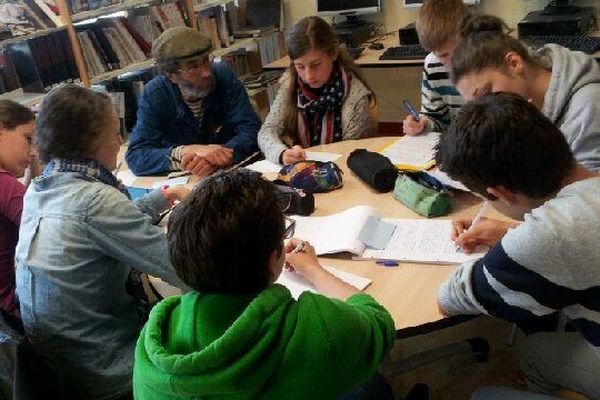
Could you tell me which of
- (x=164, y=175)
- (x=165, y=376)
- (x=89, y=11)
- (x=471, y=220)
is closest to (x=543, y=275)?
(x=471, y=220)

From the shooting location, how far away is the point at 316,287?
52.4 inches

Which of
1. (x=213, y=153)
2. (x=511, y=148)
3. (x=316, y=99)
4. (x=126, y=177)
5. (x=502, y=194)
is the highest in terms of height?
(x=511, y=148)

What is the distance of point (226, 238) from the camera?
90 cm

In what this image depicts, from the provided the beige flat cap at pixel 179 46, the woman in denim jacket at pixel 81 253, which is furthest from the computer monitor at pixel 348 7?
the woman in denim jacket at pixel 81 253

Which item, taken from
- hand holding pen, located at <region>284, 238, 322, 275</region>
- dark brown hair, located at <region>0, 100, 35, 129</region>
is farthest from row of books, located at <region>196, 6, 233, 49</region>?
hand holding pen, located at <region>284, 238, 322, 275</region>

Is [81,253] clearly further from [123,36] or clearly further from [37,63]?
[123,36]

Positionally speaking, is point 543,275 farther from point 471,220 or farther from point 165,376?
point 165,376

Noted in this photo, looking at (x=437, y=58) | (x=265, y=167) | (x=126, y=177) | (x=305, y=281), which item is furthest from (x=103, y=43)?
(x=305, y=281)

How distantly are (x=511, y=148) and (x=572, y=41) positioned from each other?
2.44 metres

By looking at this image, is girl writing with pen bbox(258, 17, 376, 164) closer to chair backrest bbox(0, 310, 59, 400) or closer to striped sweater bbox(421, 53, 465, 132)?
striped sweater bbox(421, 53, 465, 132)

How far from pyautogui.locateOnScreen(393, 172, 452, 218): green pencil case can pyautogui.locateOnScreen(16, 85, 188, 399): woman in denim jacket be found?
69 centimetres

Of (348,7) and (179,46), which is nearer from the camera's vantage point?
(179,46)

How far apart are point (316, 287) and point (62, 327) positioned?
0.62 meters

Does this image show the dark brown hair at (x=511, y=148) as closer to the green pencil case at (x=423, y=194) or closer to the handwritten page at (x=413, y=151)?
the green pencil case at (x=423, y=194)
